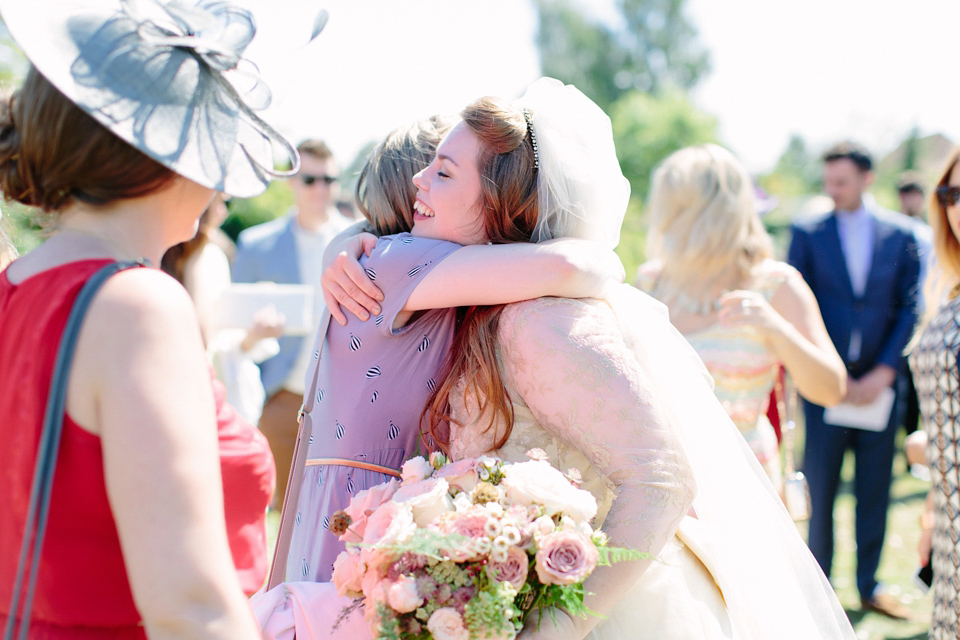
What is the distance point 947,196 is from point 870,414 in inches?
89.5

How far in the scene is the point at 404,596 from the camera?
1.35 metres

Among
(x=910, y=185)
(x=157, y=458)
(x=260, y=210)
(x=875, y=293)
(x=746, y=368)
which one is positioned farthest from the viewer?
(x=260, y=210)

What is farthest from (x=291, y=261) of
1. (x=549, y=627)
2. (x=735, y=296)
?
(x=549, y=627)

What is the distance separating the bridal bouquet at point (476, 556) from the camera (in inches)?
53.9

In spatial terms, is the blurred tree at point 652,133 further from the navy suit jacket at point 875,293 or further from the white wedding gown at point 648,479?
the white wedding gown at point 648,479

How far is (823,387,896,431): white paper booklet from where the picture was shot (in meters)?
4.94

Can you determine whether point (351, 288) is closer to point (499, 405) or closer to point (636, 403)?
point (499, 405)

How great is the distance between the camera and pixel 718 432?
1960mm

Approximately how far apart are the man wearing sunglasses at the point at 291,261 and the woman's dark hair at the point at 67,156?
3.95m

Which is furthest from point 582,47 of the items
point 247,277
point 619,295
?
point 619,295

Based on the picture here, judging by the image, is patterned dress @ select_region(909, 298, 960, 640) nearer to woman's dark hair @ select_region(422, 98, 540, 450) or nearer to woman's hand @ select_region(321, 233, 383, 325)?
woman's dark hair @ select_region(422, 98, 540, 450)

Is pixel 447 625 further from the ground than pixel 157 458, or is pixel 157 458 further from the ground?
pixel 157 458

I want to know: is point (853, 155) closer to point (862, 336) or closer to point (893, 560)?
point (862, 336)

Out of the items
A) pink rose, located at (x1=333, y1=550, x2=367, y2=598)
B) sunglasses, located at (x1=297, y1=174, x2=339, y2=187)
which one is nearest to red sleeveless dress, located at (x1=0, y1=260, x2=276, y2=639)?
pink rose, located at (x1=333, y1=550, x2=367, y2=598)
